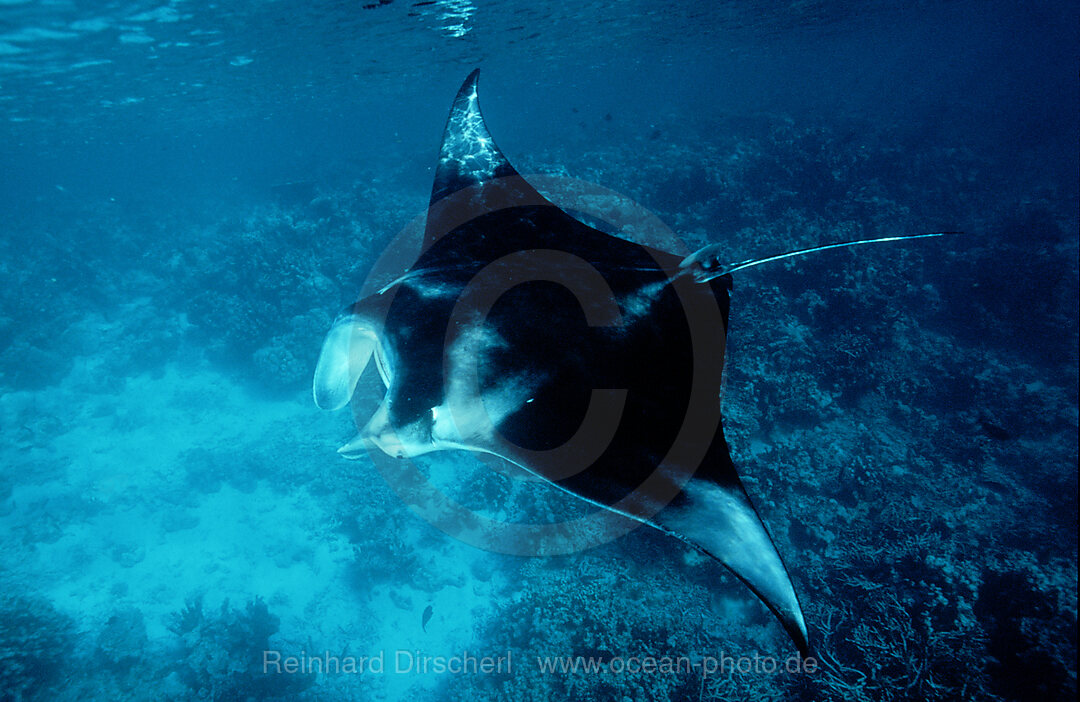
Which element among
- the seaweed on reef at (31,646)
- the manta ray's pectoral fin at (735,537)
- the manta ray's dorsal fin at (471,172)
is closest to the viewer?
the manta ray's pectoral fin at (735,537)

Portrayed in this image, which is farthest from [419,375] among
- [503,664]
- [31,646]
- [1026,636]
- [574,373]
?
[31,646]

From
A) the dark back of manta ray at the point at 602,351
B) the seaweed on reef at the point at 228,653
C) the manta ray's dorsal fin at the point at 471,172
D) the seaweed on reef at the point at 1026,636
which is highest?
the manta ray's dorsal fin at the point at 471,172

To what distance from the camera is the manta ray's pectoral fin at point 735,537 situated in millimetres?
1835

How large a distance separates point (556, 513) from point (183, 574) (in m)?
8.39

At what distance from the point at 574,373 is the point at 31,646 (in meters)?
11.4

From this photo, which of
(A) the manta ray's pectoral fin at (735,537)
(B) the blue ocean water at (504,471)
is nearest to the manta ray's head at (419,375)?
(A) the manta ray's pectoral fin at (735,537)

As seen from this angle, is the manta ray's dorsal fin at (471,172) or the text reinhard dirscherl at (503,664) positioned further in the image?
the text reinhard dirscherl at (503,664)

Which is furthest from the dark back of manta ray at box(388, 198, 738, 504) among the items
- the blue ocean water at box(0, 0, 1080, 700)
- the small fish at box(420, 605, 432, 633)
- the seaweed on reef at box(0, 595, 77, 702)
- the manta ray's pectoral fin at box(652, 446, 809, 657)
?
the seaweed on reef at box(0, 595, 77, 702)

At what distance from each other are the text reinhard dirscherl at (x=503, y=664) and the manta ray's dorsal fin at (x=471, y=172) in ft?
A: 15.7

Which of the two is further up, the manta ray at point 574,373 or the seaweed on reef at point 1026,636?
the manta ray at point 574,373

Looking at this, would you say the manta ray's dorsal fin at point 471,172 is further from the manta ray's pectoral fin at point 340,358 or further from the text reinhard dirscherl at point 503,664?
the text reinhard dirscherl at point 503,664

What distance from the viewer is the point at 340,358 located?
10.0 ft

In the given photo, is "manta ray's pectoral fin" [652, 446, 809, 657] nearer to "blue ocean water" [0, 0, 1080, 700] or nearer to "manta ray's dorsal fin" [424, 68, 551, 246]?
"manta ray's dorsal fin" [424, 68, 551, 246]

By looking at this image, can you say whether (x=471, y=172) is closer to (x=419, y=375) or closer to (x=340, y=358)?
(x=340, y=358)
